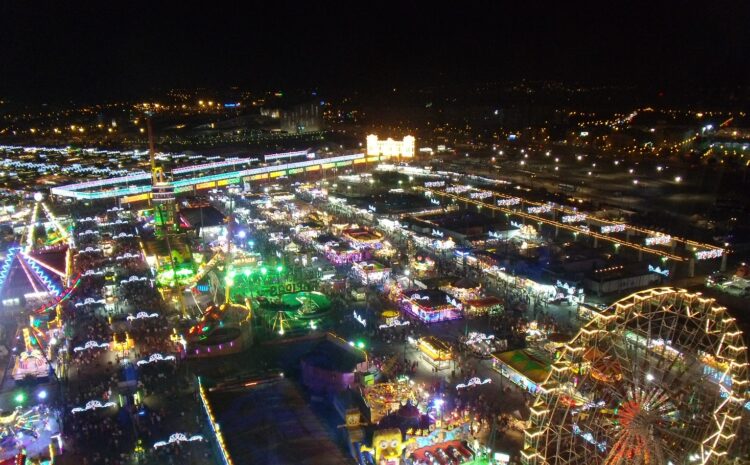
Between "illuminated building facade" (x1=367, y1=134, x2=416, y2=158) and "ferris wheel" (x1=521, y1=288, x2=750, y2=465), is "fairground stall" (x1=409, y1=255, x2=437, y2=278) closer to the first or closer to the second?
"ferris wheel" (x1=521, y1=288, x2=750, y2=465)

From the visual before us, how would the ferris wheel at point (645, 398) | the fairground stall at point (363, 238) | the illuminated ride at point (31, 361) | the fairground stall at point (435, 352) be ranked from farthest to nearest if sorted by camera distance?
1. the fairground stall at point (363, 238)
2. the fairground stall at point (435, 352)
3. the illuminated ride at point (31, 361)
4. the ferris wheel at point (645, 398)

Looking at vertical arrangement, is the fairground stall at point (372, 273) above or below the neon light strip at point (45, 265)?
below

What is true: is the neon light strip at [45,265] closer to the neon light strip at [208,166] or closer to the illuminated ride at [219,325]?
the illuminated ride at [219,325]

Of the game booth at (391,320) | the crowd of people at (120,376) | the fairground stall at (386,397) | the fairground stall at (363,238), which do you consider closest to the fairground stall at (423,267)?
the fairground stall at (363,238)

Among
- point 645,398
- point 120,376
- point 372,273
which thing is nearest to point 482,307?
point 372,273

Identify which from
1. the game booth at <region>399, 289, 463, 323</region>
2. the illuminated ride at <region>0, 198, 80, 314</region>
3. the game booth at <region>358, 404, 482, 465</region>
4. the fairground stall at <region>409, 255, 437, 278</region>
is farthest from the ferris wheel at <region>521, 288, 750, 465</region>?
the illuminated ride at <region>0, 198, 80, 314</region>

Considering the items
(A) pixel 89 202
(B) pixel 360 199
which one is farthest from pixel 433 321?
(A) pixel 89 202

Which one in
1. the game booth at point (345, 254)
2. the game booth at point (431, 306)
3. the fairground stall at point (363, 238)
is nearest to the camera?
the game booth at point (431, 306)
